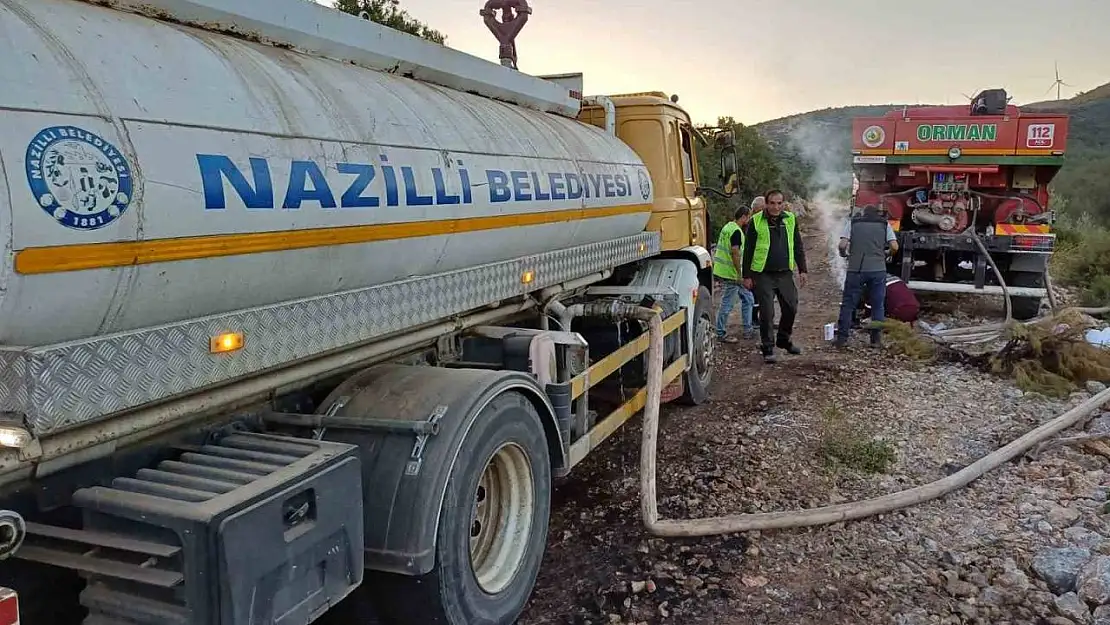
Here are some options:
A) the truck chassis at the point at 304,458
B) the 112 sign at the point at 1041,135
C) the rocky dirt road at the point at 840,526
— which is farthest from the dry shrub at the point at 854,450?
the 112 sign at the point at 1041,135

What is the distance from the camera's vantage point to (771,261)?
8.59 meters

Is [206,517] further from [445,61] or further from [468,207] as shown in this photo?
[445,61]

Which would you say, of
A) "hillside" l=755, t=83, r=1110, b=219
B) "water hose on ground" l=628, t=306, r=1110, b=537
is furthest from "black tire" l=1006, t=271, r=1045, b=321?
"water hose on ground" l=628, t=306, r=1110, b=537

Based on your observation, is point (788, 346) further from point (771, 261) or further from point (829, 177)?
point (829, 177)

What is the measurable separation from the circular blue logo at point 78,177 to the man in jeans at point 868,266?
845 centimetres

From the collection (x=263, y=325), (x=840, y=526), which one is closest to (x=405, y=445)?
(x=263, y=325)

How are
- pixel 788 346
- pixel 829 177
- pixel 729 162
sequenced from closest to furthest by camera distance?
pixel 729 162, pixel 788 346, pixel 829 177

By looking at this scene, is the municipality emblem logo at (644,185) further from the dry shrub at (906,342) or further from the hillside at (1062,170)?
the hillside at (1062,170)

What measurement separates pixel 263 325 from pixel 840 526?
3.37 m

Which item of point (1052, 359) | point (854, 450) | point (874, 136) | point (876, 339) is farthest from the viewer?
point (874, 136)

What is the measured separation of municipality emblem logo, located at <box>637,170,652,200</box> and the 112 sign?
7.01 metres

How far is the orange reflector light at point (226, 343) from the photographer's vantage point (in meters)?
2.34

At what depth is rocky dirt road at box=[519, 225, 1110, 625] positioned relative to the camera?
3.76m

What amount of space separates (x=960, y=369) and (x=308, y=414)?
23.1 ft
